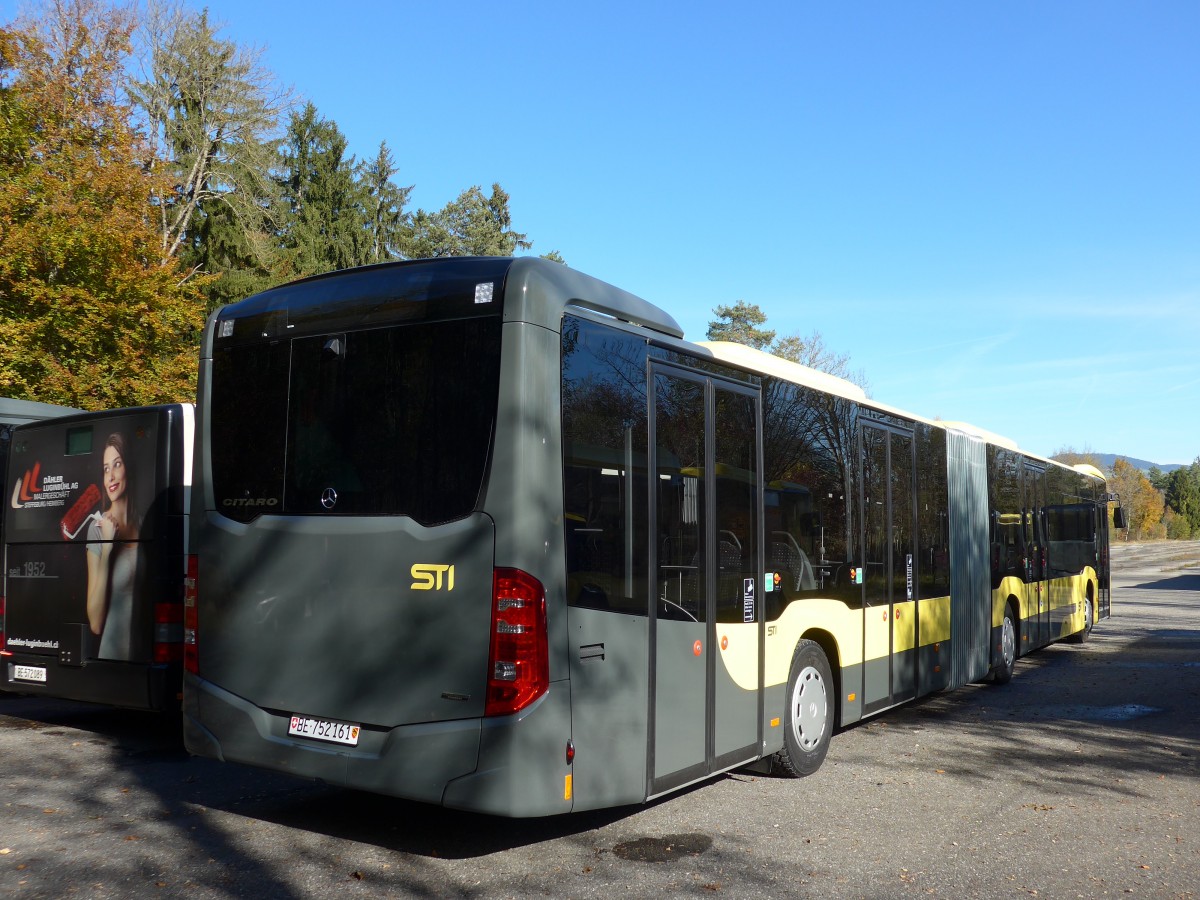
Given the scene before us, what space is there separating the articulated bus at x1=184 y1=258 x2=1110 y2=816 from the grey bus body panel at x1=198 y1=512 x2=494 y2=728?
0.05ft

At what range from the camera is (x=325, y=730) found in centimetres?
564

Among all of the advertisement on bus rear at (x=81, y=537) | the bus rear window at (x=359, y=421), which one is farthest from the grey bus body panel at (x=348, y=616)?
the advertisement on bus rear at (x=81, y=537)

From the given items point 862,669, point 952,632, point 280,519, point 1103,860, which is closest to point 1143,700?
point 952,632

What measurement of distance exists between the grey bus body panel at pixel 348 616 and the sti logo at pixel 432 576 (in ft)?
0.05

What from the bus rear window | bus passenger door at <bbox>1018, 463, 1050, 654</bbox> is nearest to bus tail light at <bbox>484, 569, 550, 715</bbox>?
the bus rear window

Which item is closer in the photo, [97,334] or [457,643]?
[457,643]

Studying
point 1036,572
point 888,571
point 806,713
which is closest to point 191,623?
point 806,713

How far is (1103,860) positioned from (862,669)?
120 inches

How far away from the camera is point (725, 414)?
6969 mm

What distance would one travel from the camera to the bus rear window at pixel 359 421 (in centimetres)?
539

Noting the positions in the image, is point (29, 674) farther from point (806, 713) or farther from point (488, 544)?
point (806, 713)

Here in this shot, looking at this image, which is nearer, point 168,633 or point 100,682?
point 168,633

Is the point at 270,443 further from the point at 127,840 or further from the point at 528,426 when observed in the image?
the point at 127,840

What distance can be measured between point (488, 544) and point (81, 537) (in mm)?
5502
